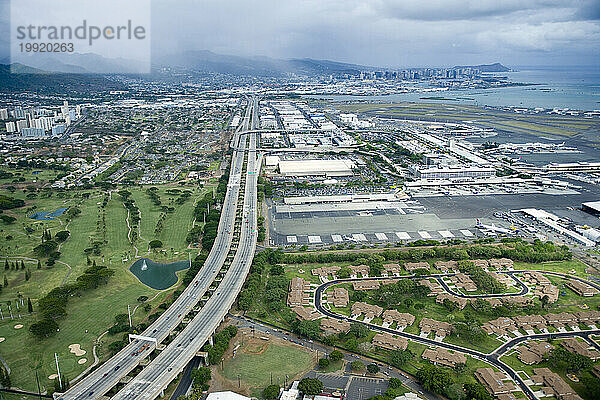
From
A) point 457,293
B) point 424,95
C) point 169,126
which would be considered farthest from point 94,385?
point 424,95

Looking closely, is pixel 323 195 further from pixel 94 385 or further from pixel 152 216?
pixel 94 385

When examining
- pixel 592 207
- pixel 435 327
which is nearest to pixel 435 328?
pixel 435 327

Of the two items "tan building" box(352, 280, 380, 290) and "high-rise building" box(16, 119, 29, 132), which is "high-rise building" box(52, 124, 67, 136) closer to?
"high-rise building" box(16, 119, 29, 132)

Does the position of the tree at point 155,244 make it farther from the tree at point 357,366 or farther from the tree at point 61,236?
the tree at point 357,366

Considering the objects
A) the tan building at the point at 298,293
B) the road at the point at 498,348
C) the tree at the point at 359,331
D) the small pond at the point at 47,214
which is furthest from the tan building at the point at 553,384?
the small pond at the point at 47,214

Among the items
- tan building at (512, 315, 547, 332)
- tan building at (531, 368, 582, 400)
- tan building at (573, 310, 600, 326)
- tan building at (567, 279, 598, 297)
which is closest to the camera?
tan building at (531, 368, 582, 400)

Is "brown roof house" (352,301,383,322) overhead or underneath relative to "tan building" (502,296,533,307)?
underneath

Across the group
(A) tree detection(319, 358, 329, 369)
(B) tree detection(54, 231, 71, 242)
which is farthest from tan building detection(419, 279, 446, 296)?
(B) tree detection(54, 231, 71, 242)

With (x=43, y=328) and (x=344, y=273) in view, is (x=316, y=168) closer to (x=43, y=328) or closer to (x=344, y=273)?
(x=344, y=273)
